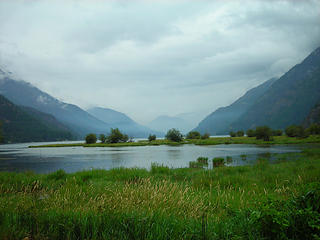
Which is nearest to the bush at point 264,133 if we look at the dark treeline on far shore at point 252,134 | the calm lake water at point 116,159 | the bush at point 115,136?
the dark treeline on far shore at point 252,134

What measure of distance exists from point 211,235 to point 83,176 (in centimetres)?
1264

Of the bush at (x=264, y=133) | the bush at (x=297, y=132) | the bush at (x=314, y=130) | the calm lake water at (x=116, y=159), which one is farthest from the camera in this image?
the bush at (x=314, y=130)

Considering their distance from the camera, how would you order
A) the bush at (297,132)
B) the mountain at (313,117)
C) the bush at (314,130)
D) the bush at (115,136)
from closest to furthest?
the bush at (297,132) < the bush at (314,130) < the bush at (115,136) < the mountain at (313,117)

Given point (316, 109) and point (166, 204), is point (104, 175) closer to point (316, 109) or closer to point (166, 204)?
point (166, 204)

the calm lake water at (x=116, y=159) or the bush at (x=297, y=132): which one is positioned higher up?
the bush at (x=297, y=132)

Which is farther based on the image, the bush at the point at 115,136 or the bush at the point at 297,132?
the bush at the point at 115,136

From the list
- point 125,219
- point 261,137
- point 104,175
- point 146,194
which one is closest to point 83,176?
point 104,175

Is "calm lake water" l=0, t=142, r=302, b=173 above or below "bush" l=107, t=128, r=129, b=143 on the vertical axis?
below

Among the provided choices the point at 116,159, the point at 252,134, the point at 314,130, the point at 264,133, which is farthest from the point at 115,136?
the point at 314,130

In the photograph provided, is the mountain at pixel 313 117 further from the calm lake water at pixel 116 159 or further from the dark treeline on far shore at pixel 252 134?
the calm lake water at pixel 116 159

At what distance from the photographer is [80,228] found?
397 centimetres

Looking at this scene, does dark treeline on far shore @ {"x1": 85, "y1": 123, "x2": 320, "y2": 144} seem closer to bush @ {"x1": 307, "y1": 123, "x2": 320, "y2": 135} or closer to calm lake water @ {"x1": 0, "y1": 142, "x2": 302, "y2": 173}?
bush @ {"x1": 307, "y1": 123, "x2": 320, "y2": 135}

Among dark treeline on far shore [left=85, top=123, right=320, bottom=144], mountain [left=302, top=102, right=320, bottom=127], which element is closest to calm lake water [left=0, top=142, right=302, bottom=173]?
dark treeline on far shore [left=85, top=123, right=320, bottom=144]

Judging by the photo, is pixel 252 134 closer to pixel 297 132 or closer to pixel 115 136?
pixel 297 132
